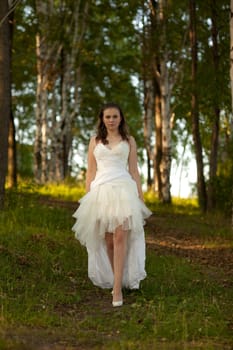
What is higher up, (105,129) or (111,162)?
(105,129)

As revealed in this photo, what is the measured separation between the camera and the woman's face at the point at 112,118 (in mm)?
8492

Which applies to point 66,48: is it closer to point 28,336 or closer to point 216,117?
point 216,117

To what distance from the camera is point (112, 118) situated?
8.49 meters

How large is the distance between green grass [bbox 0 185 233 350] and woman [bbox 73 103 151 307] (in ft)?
1.32

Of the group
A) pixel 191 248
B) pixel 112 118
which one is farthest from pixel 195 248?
pixel 112 118

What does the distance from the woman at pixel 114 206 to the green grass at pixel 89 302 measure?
0.40m

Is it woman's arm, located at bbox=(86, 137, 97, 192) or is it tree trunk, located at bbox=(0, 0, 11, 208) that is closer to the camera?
woman's arm, located at bbox=(86, 137, 97, 192)

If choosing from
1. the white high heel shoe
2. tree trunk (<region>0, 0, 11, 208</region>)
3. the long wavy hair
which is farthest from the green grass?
the long wavy hair

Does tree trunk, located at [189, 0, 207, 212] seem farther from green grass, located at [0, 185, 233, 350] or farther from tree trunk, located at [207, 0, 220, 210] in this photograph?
green grass, located at [0, 185, 233, 350]

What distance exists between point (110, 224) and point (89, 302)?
37.9 inches

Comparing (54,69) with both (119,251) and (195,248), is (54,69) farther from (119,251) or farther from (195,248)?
(119,251)

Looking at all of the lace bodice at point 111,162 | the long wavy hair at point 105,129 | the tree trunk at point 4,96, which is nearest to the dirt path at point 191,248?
the lace bodice at point 111,162

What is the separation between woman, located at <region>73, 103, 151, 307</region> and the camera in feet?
27.2

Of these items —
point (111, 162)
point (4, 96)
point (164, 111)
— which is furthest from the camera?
point (164, 111)
